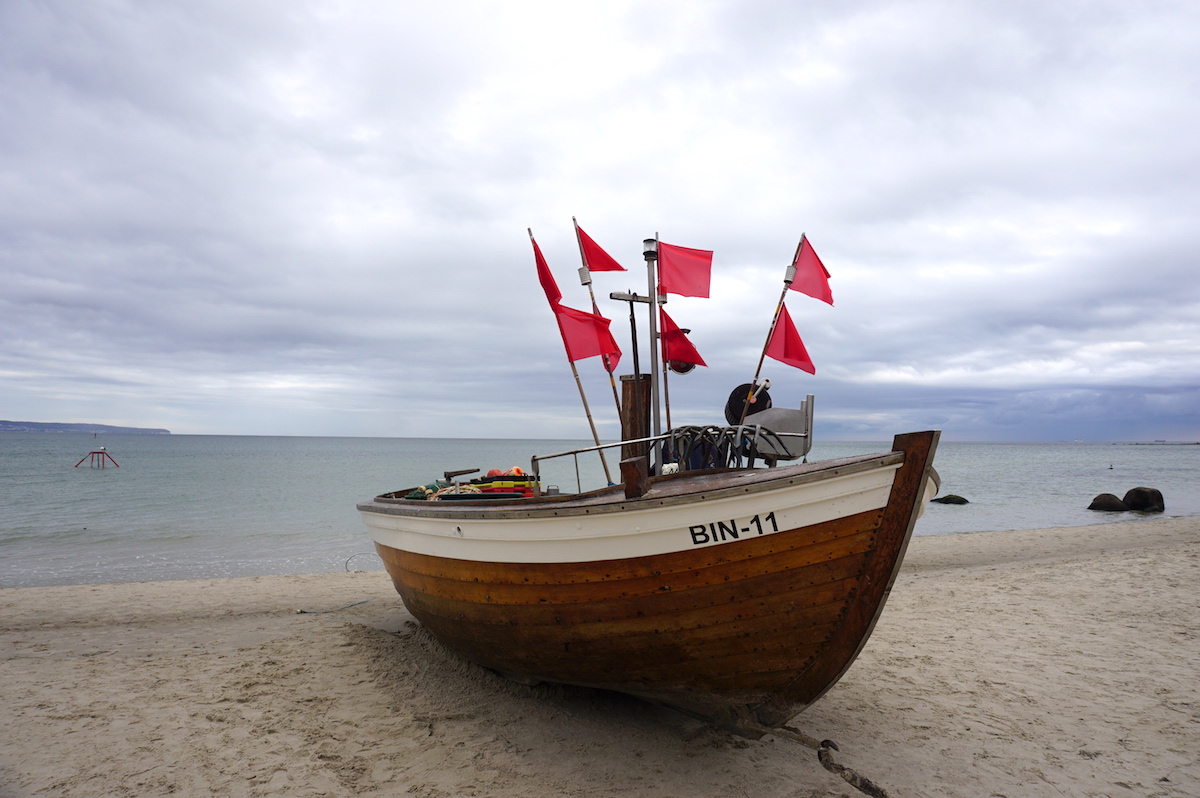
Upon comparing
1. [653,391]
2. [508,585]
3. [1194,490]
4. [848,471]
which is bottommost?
[1194,490]

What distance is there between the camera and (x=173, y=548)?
52.9 ft

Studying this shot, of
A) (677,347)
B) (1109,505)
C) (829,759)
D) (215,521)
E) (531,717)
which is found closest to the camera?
(829,759)

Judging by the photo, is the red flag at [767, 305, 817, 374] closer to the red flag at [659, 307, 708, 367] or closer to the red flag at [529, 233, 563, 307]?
the red flag at [659, 307, 708, 367]

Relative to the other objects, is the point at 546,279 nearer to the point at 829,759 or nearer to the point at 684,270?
the point at 684,270

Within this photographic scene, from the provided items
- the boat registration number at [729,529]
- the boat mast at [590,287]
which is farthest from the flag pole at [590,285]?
the boat registration number at [729,529]

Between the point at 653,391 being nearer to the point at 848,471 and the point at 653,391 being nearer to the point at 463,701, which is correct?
the point at 848,471

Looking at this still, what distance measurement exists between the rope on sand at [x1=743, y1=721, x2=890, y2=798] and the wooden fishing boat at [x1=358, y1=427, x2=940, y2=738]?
0.49 m

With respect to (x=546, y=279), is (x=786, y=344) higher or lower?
lower

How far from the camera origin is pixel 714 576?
3.79m

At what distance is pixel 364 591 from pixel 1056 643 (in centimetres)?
970

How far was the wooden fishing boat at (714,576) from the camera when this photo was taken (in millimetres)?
3678

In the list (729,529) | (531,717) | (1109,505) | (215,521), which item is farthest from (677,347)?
(1109,505)

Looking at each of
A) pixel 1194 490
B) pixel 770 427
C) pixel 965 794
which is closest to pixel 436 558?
pixel 770 427

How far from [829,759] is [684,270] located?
14.0 feet
